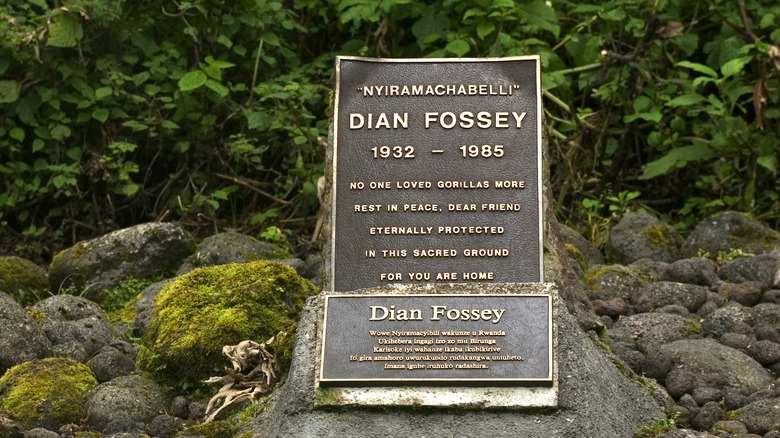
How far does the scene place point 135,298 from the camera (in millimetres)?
8211

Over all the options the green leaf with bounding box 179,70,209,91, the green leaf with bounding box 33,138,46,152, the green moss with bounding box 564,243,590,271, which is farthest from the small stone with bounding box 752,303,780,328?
the green leaf with bounding box 33,138,46,152

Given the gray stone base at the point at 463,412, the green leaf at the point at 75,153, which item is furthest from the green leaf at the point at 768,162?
the green leaf at the point at 75,153

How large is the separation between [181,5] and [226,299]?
3.91 meters

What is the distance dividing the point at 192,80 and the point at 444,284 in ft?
14.4

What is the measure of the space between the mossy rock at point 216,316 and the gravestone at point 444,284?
595 millimetres

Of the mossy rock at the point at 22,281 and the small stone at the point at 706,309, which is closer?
the small stone at the point at 706,309

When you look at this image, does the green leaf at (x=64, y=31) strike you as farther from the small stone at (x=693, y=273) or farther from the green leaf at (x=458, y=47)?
the small stone at (x=693, y=273)

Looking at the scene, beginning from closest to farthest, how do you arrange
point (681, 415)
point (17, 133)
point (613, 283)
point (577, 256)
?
point (681, 415), point (613, 283), point (577, 256), point (17, 133)

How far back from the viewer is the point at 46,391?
6098mm

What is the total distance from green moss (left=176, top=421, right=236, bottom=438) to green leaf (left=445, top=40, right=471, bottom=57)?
12.9ft

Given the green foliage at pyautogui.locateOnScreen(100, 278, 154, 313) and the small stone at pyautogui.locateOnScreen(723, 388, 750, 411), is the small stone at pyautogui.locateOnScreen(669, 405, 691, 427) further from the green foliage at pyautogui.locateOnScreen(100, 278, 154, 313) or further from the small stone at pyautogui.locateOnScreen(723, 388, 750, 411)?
the green foliage at pyautogui.locateOnScreen(100, 278, 154, 313)

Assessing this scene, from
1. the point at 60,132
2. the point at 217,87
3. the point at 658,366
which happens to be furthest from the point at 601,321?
the point at 60,132

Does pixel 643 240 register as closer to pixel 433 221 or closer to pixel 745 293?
pixel 745 293

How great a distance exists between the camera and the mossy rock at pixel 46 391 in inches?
235
